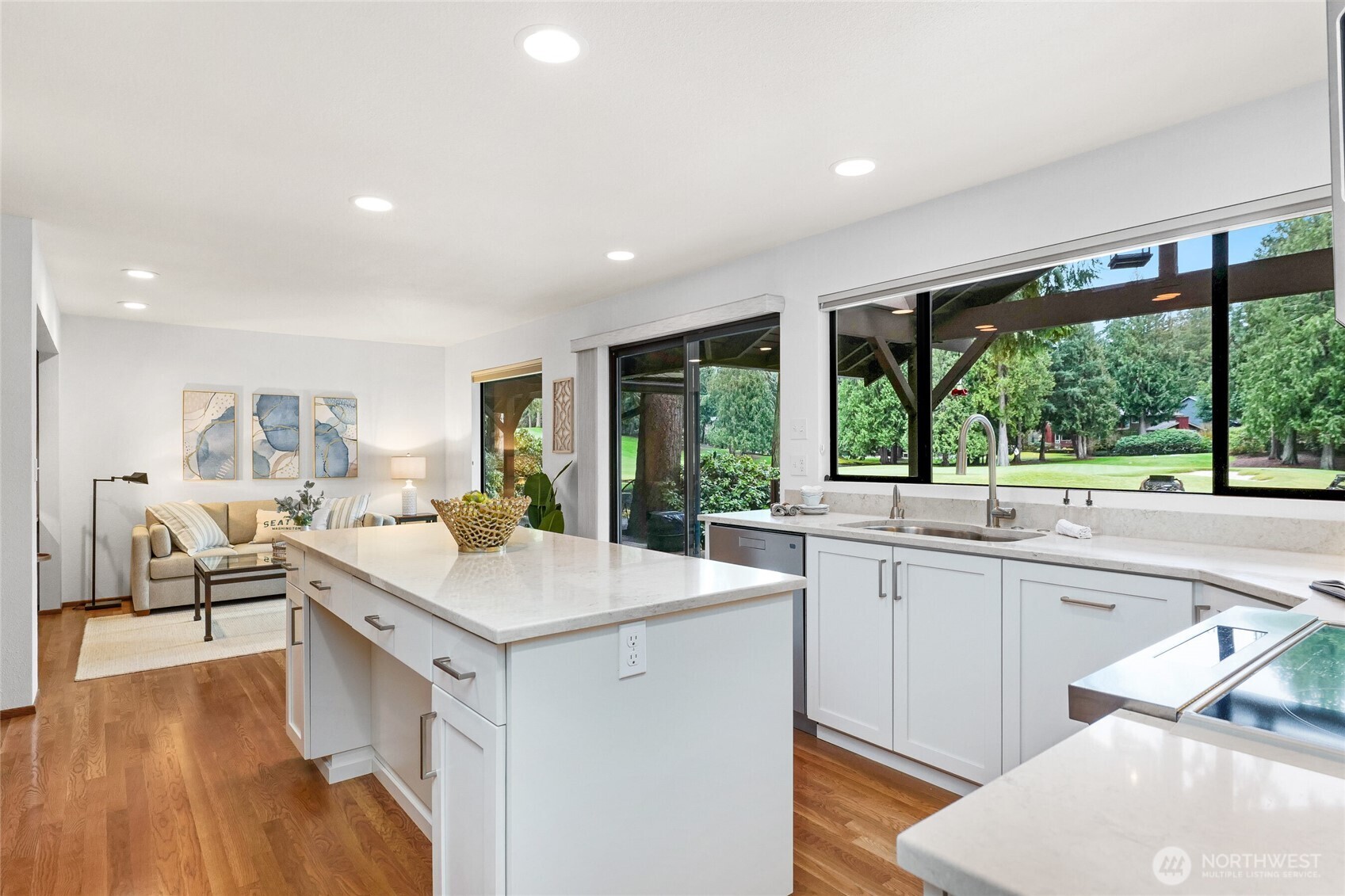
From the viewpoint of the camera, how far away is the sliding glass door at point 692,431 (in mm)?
4168

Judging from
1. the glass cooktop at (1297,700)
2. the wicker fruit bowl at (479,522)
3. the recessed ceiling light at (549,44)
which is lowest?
the glass cooktop at (1297,700)

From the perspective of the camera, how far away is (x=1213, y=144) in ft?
7.88

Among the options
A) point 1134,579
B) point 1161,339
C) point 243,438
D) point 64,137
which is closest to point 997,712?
point 1134,579

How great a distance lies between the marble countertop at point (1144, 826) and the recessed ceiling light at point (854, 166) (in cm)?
246

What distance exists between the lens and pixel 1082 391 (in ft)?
9.45

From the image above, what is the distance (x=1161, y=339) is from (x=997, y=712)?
58.4 inches

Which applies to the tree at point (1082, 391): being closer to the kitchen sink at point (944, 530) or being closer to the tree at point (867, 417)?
the kitchen sink at point (944, 530)

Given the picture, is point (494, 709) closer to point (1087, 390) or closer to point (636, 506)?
point (1087, 390)

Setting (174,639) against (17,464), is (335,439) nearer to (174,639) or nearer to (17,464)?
(174,639)

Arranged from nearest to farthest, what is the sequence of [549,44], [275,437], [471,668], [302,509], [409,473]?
[471,668] → [549,44] → [302,509] → [275,437] → [409,473]

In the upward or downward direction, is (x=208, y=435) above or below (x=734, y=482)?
above

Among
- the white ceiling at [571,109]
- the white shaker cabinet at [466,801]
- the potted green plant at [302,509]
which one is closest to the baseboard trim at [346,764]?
the white shaker cabinet at [466,801]

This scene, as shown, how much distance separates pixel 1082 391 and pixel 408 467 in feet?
19.8

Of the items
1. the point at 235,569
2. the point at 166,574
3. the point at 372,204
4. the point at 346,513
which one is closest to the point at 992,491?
the point at 372,204
